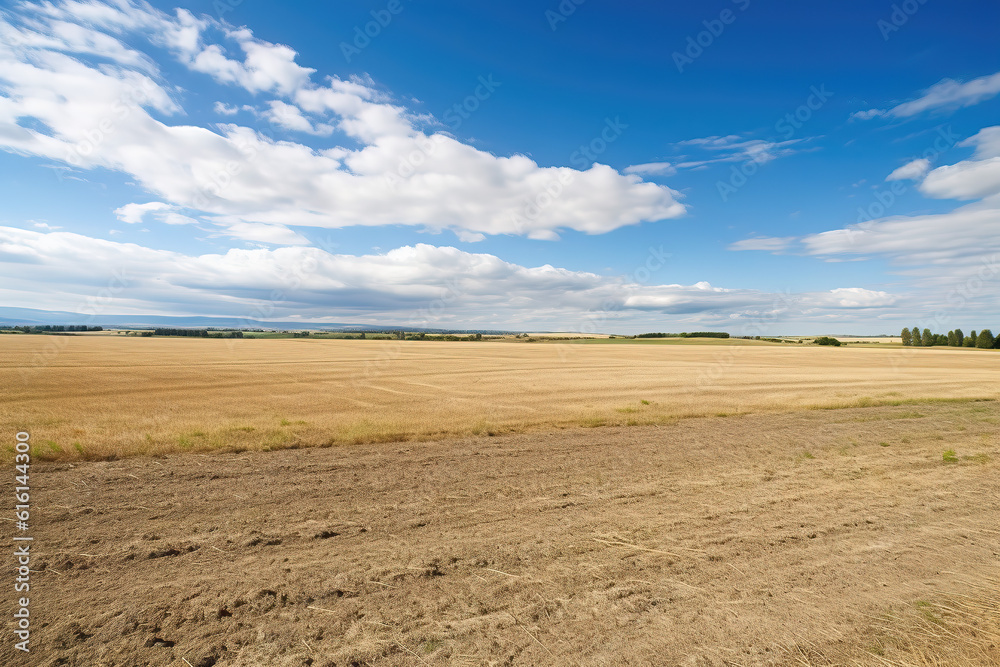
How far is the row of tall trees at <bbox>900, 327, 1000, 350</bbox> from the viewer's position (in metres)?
132

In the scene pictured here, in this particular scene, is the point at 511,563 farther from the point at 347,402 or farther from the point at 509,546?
the point at 347,402

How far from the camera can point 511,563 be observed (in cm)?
675

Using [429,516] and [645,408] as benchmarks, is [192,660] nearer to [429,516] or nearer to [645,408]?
[429,516]

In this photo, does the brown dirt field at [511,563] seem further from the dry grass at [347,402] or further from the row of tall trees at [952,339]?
the row of tall trees at [952,339]

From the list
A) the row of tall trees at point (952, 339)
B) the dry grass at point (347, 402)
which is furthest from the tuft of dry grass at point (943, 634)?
the row of tall trees at point (952, 339)

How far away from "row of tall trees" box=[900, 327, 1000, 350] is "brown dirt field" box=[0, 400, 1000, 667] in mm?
173206

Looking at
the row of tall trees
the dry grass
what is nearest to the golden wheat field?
the dry grass

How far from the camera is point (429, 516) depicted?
28.2 ft

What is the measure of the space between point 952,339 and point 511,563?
195 meters

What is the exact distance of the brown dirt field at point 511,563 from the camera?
501 cm

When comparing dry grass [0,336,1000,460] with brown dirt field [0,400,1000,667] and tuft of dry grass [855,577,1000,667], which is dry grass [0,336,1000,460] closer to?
brown dirt field [0,400,1000,667]

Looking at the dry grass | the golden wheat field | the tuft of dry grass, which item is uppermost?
the tuft of dry grass

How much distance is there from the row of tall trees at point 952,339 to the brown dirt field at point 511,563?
173206mm

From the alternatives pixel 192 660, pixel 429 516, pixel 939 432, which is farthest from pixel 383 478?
pixel 939 432
